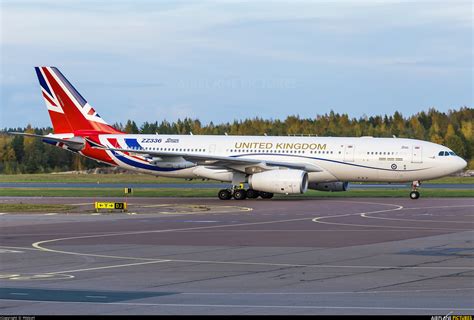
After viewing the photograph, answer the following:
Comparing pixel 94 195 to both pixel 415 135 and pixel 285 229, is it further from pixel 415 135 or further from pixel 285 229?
pixel 415 135

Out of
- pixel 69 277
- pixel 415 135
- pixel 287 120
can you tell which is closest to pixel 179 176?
pixel 69 277

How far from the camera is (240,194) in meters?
53.4

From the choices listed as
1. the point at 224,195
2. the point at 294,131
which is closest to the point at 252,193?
the point at 224,195

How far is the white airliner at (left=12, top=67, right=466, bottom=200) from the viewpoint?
52.6 metres

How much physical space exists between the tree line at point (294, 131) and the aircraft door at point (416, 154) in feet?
169

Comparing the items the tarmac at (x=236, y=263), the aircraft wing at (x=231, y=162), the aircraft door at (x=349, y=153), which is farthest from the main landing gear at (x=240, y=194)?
the tarmac at (x=236, y=263)

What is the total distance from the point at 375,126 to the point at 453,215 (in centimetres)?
10832

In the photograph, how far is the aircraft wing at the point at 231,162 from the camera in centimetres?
5209

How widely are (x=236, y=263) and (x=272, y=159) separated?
106 ft

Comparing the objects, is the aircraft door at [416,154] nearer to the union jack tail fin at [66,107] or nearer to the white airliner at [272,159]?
the white airliner at [272,159]

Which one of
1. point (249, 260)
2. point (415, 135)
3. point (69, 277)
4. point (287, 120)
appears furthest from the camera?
point (287, 120)

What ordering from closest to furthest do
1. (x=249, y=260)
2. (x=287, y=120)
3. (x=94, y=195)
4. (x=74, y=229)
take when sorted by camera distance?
(x=249, y=260) → (x=74, y=229) → (x=94, y=195) → (x=287, y=120)

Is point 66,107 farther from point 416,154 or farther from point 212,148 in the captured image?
point 416,154

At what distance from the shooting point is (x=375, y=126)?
146500mm
